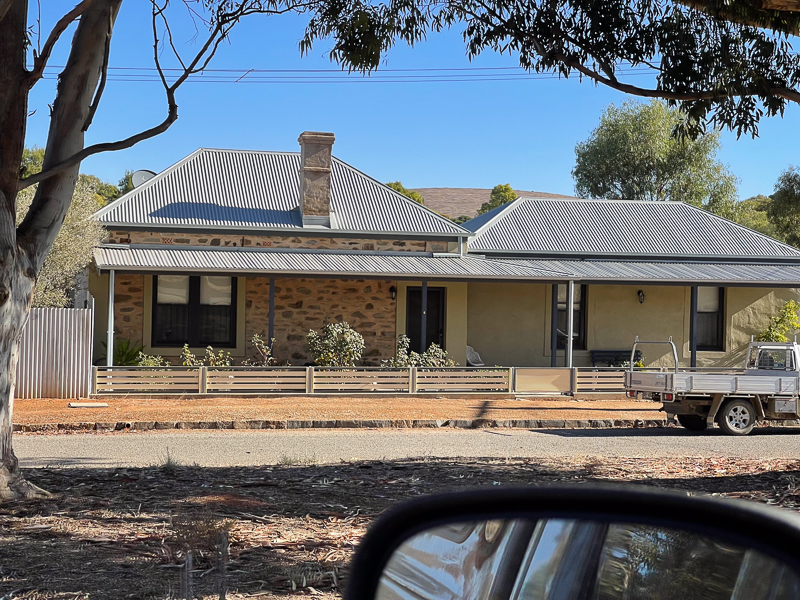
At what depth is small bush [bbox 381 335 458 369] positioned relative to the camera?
21.4m

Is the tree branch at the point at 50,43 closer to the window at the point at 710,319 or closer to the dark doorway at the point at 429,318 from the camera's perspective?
the dark doorway at the point at 429,318

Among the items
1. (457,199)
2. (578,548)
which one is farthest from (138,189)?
(457,199)

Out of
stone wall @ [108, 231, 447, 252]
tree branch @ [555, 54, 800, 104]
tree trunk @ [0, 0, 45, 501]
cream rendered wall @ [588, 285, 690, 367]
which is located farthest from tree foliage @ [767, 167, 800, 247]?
tree trunk @ [0, 0, 45, 501]

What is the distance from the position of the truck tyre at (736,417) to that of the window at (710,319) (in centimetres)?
1061

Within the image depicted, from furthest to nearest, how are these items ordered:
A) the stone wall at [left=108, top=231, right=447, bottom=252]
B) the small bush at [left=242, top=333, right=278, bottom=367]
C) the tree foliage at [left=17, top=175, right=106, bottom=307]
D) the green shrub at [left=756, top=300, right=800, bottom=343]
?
Result: the green shrub at [left=756, top=300, right=800, bottom=343], the stone wall at [left=108, top=231, right=447, bottom=252], the small bush at [left=242, top=333, right=278, bottom=367], the tree foliage at [left=17, top=175, right=106, bottom=307]

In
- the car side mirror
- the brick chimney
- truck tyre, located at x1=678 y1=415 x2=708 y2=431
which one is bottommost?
truck tyre, located at x1=678 y1=415 x2=708 y2=431

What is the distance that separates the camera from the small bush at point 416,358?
21359 millimetres

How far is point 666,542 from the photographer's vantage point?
1.74 meters

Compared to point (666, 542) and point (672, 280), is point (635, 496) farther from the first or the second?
point (672, 280)

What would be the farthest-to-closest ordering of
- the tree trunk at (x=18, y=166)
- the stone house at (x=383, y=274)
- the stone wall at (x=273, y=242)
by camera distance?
the stone wall at (x=273, y=242)
the stone house at (x=383, y=274)
the tree trunk at (x=18, y=166)

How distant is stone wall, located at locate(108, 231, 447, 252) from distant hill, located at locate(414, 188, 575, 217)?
109125 mm

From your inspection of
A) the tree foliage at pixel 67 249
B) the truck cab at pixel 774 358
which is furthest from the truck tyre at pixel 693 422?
the tree foliage at pixel 67 249

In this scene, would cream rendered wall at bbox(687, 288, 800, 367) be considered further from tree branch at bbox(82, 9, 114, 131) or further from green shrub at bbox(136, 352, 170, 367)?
tree branch at bbox(82, 9, 114, 131)

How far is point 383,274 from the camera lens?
2103cm
